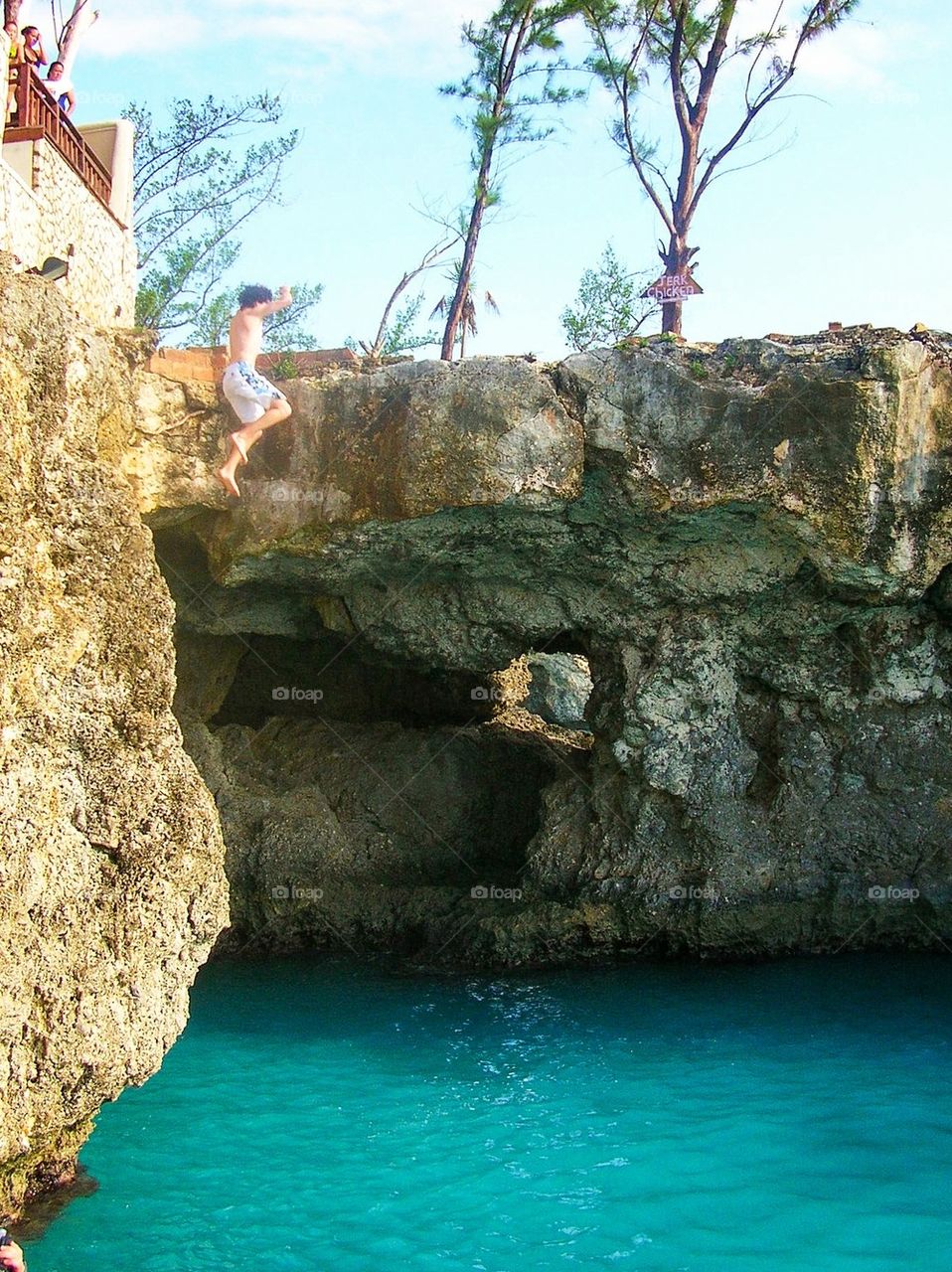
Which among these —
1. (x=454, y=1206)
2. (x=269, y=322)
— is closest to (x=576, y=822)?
(x=454, y=1206)

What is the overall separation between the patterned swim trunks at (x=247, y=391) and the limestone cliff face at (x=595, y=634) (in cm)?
38

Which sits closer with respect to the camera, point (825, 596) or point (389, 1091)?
point (389, 1091)

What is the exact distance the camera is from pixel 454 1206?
308 inches

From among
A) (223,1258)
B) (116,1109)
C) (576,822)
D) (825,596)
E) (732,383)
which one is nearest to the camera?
(223,1258)

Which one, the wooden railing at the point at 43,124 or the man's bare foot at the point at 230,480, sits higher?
the wooden railing at the point at 43,124

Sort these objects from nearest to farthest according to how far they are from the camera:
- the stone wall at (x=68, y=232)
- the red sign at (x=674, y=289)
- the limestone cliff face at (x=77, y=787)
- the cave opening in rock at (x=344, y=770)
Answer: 1. the limestone cliff face at (x=77, y=787)
2. the stone wall at (x=68, y=232)
3. the red sign at (x=674, y=289)
4. the cave opening in rock at (x=344, y=770)

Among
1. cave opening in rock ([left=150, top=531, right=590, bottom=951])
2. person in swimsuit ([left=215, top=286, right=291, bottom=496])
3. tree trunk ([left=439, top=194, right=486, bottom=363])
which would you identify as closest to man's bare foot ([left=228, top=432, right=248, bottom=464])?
person in swimsuit ([left=215, top=286, right=291, bottom=496])

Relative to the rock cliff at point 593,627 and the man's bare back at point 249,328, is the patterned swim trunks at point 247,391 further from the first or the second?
the rock cliff at point 593,627

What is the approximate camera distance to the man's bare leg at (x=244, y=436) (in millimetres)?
10805

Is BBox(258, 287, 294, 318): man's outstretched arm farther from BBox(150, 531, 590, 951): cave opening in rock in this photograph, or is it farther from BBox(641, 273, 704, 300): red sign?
BBox(641, 273, 704, 300): red sign

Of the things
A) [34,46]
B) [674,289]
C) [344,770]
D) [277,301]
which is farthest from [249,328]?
[344,770]

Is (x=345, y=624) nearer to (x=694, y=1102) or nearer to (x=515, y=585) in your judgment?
(x=515, y=585)

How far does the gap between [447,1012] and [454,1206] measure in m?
3.66

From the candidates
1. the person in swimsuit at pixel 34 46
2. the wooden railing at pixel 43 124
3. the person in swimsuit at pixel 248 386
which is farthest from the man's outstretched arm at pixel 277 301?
the person in swimsuit at pixel 34 46
